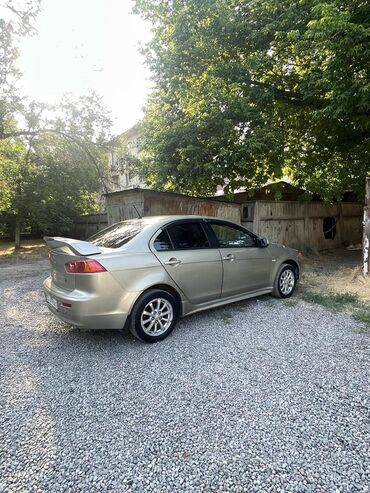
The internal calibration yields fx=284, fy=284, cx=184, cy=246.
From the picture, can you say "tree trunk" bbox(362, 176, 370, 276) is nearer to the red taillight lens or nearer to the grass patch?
the grass patch

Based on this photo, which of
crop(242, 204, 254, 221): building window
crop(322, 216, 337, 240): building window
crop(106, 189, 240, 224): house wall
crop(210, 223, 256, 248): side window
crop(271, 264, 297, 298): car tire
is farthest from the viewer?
crop(322, 216, 337, 240): building window

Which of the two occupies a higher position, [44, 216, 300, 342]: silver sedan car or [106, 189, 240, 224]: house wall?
[106, 189, 240, 224]: house wall

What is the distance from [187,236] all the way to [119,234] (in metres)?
0.91

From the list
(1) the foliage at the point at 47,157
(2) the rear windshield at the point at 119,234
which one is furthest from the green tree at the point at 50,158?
(2) the rear windshield at the point at 119,234

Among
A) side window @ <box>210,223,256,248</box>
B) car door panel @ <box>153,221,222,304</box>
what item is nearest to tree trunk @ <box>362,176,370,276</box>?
side window @ <box>210,223,256,248</box>

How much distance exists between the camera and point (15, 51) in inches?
397

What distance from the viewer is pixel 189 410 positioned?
7.45ft

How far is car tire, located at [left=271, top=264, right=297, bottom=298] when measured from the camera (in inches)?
193

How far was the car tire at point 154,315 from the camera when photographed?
330cm

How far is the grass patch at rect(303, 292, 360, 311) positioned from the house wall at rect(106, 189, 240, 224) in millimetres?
3745

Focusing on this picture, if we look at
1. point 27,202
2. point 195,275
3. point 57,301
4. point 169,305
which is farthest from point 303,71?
point 27,202

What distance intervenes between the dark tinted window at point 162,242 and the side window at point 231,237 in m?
0.85

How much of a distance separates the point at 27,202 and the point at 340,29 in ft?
37.8

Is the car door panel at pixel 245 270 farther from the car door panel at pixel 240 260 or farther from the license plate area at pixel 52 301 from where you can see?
the license plate area at pixel 52 301
